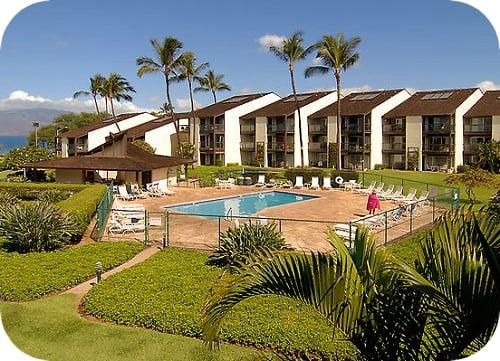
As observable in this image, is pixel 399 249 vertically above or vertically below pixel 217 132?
below

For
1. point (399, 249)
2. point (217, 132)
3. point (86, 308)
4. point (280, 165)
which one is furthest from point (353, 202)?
point (217, 132)

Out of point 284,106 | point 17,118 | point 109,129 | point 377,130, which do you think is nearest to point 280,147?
point 284,106

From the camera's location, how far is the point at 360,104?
148ft

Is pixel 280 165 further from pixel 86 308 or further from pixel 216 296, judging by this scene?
pixel 216 296

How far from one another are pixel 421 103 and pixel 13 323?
42.1 meters

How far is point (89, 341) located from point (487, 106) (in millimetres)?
41363

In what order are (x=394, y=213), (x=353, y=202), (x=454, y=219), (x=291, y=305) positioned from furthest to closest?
(x=353, y=202) < (x=394, y=213) < (x=291, y=305) < (x=454, y=219)

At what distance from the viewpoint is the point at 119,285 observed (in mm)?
9156

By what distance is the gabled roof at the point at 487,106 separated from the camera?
3916cm

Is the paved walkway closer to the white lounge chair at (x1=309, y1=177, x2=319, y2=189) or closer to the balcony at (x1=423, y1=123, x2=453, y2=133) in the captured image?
the white lounge chair at (x1=309, y1=177, x2=319, y2=189)

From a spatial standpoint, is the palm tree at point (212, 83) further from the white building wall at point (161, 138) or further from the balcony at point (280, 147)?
the balcony at point (280, 147)

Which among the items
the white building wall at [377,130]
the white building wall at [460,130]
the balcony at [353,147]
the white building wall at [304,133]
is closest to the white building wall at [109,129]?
the white building wall at [304,133]

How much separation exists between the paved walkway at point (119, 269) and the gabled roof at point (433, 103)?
33.7m

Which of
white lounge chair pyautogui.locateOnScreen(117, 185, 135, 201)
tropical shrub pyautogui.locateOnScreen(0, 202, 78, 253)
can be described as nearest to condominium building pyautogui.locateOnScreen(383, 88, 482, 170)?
white lounge chair pyautogui.locateOnScreen(117, 185, 135, 201)
